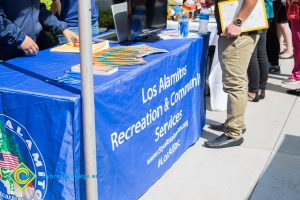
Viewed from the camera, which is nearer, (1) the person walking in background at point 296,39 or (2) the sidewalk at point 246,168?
(2) the sidewalk at point 246,168

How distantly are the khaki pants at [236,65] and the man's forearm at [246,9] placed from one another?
195mm

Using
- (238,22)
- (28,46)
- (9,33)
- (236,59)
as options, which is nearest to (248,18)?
A: (238,22)

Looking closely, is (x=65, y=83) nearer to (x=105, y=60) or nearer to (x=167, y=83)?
(x=105, y=60)

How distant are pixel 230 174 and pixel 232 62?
898 mm

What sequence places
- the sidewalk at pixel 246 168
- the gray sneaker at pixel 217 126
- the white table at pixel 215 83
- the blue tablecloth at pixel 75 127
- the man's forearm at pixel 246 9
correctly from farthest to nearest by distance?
the white table at pixel 215 83, the gray sneaker at pixel 217 126, the man's forearm at pixel 246 9, the sidewalk at pixel 246 168, the blue tablecloth at pixel 75 127

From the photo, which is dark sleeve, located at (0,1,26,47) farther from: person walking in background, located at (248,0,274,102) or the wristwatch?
person walking in background, located at (248,0,274,102)

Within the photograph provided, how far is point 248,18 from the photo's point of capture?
11.8 ft

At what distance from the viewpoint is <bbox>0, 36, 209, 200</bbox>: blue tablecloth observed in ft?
7.89

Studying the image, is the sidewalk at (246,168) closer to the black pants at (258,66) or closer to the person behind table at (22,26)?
the black pants at (258,66)

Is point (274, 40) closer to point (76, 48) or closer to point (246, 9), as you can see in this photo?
point (246, 9)

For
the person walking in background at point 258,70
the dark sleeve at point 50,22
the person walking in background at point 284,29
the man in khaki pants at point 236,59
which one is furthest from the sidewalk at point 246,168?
the person walking in background at point 284,29

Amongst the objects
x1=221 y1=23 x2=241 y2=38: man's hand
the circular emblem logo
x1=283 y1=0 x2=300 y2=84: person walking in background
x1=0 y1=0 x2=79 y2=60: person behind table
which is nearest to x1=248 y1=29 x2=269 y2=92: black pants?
x1=283 y1=0 x2=300 y2=84: person walking in background

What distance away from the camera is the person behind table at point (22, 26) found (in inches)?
117

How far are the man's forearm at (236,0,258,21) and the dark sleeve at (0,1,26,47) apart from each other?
1.63 metres
